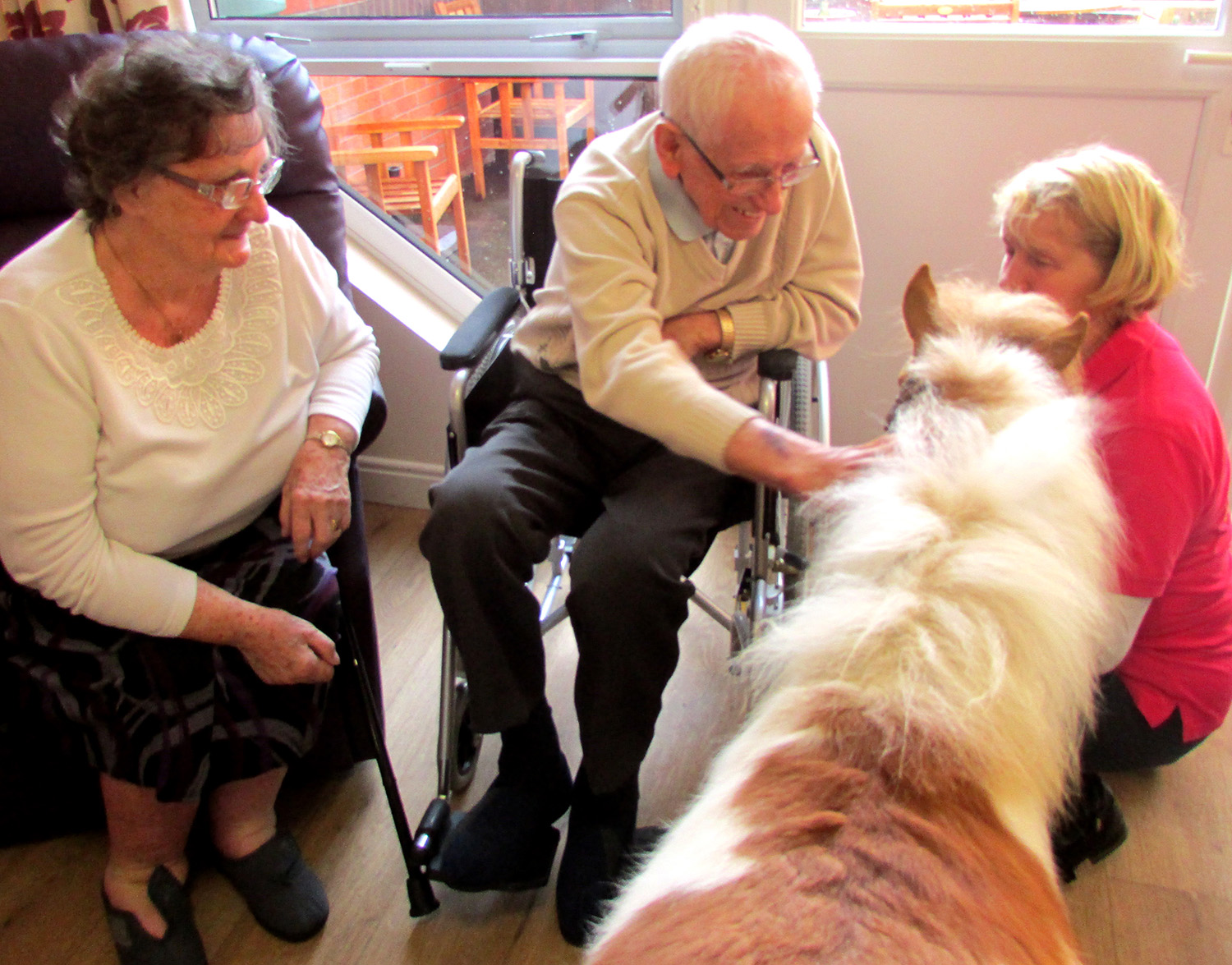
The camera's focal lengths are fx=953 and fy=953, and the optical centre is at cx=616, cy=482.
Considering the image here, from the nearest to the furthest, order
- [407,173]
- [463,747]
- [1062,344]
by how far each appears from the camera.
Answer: [1062,344]
[463,747]
[407,173]

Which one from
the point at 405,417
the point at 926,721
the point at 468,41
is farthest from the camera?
the point at 405,417

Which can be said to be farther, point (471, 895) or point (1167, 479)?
point (471, 895)

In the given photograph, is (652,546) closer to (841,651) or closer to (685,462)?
(685,462)

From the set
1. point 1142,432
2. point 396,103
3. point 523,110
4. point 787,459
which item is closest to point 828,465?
point 787,459

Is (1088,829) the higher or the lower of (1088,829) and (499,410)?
the lower

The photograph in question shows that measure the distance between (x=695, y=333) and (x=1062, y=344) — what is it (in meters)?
0.57

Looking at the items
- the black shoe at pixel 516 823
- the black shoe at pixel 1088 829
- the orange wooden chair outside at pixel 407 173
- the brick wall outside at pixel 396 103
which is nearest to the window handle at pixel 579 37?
the brick wall outside at pixel 396 103

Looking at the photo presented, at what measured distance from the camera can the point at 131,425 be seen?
1269mm

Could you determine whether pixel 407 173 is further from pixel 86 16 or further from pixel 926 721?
pixel 926 721

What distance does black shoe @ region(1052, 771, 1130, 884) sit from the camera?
4.89 ft

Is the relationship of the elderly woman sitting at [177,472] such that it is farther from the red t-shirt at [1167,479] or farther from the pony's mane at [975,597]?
the red t-shirt at [1167,479]

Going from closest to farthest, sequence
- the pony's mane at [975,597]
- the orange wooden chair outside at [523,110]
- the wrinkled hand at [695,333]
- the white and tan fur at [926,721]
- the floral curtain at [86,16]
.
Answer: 1. the white and tan fur at [926,721]
2. the pony's mane at [975,597]
3. the wrinkled hand at [695,333]
4. the floral curtain at [86,16]
5. the orange wooden chair outside at [523,110]

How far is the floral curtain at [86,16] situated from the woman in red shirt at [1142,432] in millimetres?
1828

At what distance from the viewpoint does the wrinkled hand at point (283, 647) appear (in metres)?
1.36
